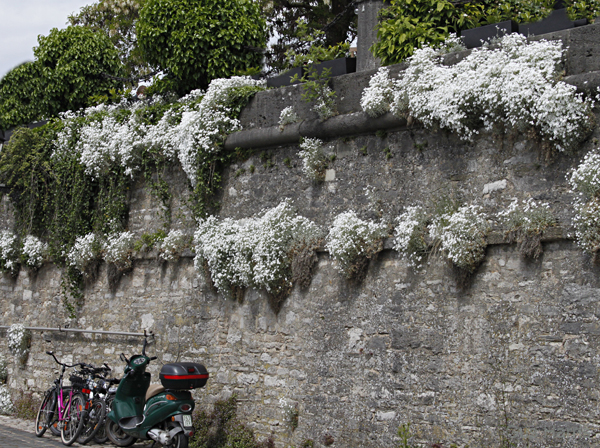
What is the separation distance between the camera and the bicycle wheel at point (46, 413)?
8.79m

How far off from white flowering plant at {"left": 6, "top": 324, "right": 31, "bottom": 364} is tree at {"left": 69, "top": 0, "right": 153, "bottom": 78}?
815cm

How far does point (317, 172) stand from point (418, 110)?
1.43 meters

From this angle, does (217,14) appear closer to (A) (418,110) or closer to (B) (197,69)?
(B) (197,69)

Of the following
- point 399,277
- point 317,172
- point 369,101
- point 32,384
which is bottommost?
point 32,384

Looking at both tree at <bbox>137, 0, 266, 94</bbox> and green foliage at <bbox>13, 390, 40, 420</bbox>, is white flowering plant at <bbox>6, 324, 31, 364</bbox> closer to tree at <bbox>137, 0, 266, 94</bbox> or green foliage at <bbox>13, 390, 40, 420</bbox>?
green foliage at <bbox>13, 390, 40, 420</bbox>

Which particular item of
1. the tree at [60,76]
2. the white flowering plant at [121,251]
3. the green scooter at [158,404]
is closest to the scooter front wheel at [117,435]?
the green scooter at [158,404]

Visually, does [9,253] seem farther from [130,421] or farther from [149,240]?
[130,421]

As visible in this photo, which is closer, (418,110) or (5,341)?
(418,110)

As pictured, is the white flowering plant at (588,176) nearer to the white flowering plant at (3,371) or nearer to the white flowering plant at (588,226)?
the white flowering plant at (588,226)

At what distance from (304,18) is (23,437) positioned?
9543mm

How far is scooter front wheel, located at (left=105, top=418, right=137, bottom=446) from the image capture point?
25.9 ft

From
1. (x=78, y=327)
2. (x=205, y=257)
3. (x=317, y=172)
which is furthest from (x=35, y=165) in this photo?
(x=317, y=172)

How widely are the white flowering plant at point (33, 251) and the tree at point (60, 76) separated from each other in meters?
2.81

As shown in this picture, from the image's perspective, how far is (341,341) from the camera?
22.6 ft
